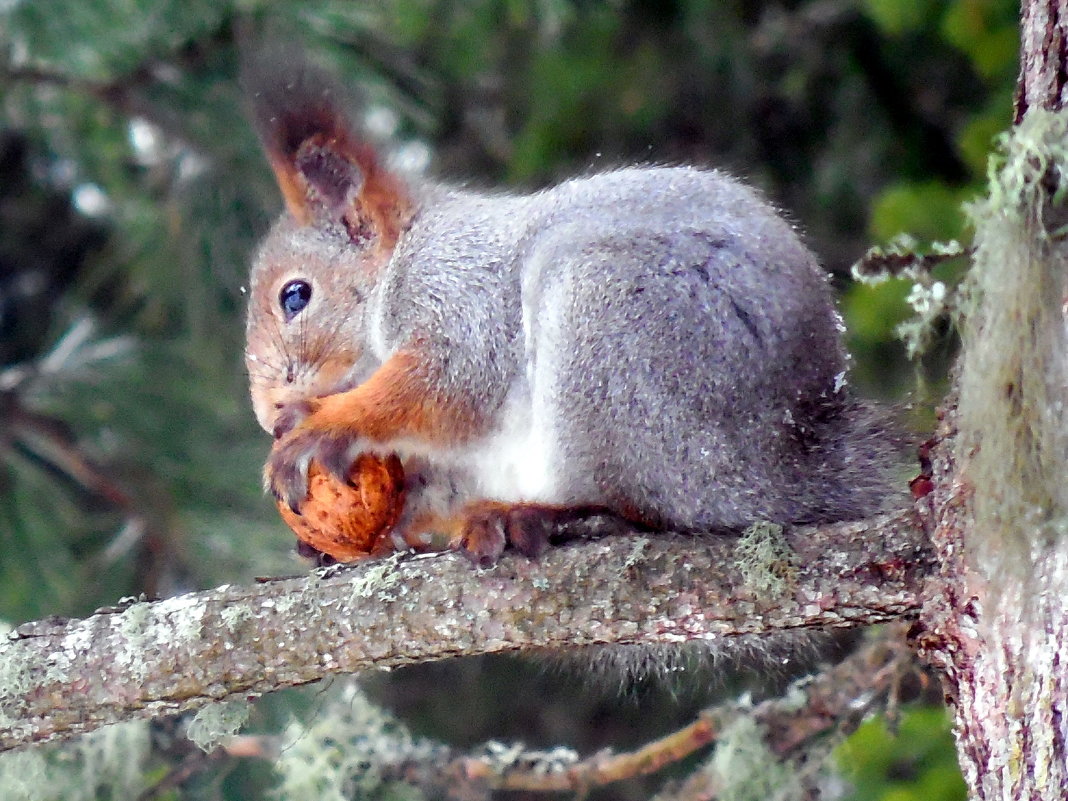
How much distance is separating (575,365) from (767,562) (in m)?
0.35

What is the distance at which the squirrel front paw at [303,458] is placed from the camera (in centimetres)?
146

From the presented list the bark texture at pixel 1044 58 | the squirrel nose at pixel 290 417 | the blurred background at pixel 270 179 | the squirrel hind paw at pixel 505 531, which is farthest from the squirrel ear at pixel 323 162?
the bark texture at pixel 1044 58

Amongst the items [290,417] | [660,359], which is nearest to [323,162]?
[290,417]

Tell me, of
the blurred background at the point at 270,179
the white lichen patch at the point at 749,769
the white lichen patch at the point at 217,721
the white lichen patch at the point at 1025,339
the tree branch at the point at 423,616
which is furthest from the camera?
the blurred background at the point at 270,179

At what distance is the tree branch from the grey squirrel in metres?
0.07

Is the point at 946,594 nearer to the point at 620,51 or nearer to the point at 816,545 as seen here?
the point at 816,545

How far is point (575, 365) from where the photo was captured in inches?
56.0

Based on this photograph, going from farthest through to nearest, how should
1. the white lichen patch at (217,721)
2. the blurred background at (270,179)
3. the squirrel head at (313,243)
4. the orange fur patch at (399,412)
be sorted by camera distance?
the blurred background at (270,179) → the squirrel head at (313,243) → the orange fur patch at (399,412) → the white lichen patch at (217,721)

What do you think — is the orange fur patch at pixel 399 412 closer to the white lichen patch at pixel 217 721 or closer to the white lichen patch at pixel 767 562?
the white lichen patch at pixel 217 721

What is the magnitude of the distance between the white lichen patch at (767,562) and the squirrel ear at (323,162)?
85 centimetres

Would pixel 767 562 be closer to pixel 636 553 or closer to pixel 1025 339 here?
pixel 636 553

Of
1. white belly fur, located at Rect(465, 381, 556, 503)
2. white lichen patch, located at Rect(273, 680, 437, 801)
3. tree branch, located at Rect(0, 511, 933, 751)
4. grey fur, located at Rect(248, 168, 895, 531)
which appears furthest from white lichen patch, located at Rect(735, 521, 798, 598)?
white lichen patch, located at Rect(273, 680, 437, 801)

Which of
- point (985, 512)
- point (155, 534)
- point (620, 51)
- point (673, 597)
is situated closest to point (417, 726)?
point (155, 534)

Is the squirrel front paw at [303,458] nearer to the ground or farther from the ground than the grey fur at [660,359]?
nearer to the ground
